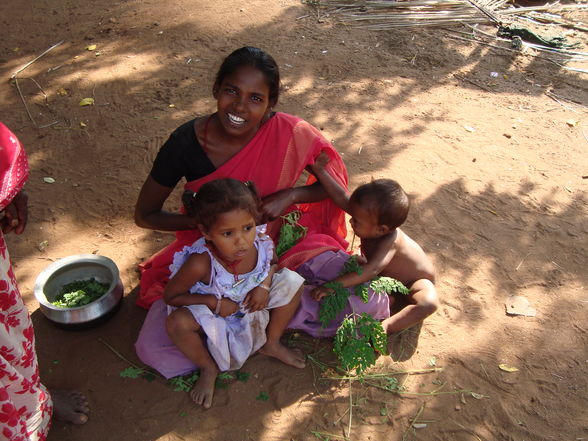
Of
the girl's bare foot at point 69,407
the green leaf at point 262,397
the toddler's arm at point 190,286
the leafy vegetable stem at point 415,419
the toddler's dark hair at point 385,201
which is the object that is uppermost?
the toddler's dark hair at point 385,201

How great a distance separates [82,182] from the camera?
3.79 m

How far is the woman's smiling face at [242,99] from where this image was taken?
2377mm

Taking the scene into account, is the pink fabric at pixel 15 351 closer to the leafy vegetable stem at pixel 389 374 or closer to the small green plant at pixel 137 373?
the small green plant at pixel 137 373

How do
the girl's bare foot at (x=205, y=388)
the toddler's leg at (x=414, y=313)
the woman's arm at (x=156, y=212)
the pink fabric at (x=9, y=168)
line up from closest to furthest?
the pink fabric at (x=9, y=168)
the girl's bare foot at (x=205, y=388)
the woman's arm at (x=156, y=212)
the toddler's leg at (x=414, y=313)

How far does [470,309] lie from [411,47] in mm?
3927

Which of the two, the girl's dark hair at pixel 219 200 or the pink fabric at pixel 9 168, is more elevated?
the pink fabric at pixel 9 168

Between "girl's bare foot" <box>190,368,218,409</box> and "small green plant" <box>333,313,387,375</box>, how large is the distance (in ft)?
2.02

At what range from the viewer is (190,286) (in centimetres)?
238

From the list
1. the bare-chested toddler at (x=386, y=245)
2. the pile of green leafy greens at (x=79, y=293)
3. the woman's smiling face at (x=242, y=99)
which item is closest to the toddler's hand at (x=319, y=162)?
the bare-chested toddler at (x=386, y=245)

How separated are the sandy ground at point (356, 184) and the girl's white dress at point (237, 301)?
0.52 ft

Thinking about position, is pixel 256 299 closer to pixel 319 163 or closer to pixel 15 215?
pixel 319 163

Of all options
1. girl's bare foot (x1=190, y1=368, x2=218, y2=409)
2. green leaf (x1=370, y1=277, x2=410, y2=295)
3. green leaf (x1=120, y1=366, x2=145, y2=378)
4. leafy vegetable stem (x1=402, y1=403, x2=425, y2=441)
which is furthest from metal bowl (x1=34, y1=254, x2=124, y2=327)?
leafy vegetable stem (x1=402, y1=403, x2=425, y2=441)

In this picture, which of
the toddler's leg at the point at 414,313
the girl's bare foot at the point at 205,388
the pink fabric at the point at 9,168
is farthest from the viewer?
the toddler's leg at the point at 414,313

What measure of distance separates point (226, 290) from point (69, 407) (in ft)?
2.87
